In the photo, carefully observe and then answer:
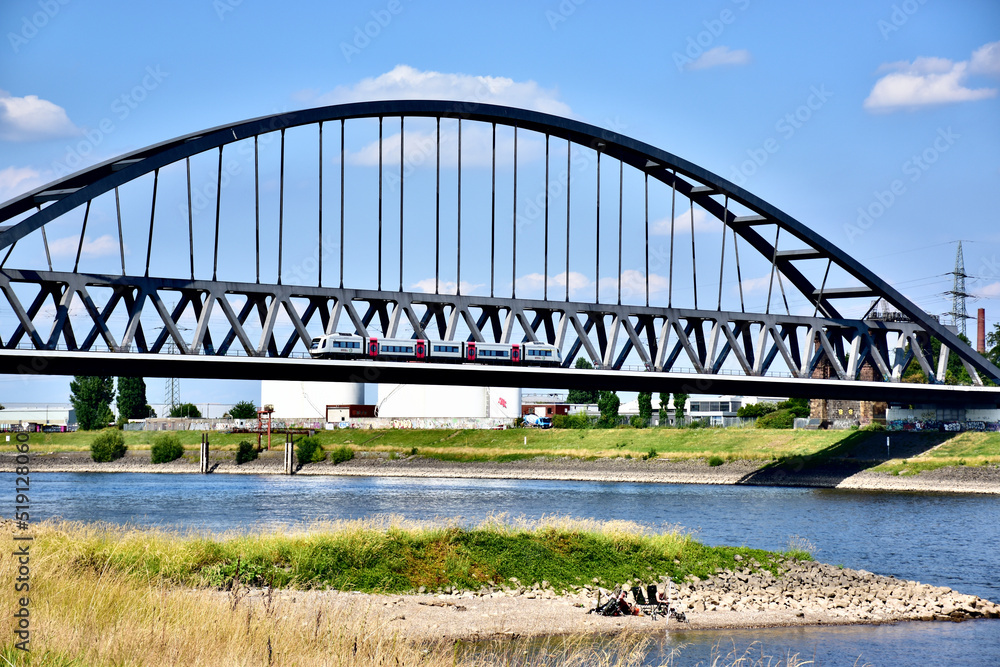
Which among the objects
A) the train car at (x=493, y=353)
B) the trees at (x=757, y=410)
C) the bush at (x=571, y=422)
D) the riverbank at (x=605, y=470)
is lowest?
the riverbank at (x=605, y=470)

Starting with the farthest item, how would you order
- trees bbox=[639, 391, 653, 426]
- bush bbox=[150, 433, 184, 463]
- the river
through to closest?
trees bbox=[639, 391, 653, 426]
bush bbox=[150, 433, 184, 463]
the river

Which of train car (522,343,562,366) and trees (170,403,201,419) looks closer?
train car (522,343,562,366)

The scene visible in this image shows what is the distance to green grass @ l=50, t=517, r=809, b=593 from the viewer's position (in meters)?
29.0

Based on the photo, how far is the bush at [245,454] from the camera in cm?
12600

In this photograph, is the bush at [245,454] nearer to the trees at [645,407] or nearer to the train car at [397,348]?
the trees at [645,407]

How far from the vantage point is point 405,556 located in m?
32.5

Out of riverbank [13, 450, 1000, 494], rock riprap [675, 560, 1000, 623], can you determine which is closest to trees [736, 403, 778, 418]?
riverbank [13, 450, 1000, 494]

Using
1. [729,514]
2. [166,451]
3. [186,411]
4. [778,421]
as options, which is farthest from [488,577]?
[186,411]

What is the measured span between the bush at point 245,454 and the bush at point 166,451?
738 centimetres

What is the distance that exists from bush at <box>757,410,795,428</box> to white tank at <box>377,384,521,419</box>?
40.4 m

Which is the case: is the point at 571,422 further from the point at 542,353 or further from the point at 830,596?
the point at 830,596

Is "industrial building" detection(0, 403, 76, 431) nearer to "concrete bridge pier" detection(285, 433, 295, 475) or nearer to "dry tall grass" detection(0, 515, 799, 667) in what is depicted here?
"concrete bridge pier" detection(285, 433, 295, 475)

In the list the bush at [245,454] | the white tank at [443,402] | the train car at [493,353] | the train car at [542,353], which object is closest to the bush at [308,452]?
the bush at [245,454]

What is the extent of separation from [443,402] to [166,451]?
4044cm
